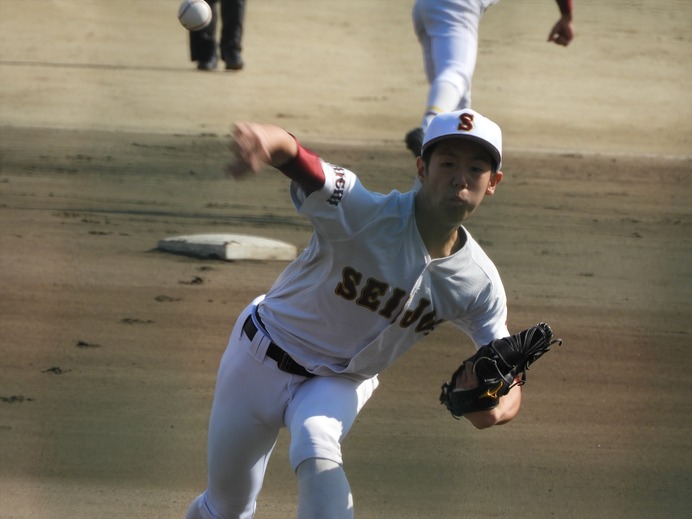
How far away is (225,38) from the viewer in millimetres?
9445

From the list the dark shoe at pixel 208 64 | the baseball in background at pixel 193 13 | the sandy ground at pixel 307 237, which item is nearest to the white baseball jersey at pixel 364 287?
the sandy ground at pixel 307 237

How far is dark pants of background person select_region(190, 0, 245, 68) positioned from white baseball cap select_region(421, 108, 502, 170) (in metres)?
6.00

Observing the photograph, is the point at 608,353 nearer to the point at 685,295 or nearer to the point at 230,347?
the point at 685,295

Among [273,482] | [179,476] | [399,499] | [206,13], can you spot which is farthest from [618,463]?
[206,13]

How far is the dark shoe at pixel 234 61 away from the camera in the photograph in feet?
31.4

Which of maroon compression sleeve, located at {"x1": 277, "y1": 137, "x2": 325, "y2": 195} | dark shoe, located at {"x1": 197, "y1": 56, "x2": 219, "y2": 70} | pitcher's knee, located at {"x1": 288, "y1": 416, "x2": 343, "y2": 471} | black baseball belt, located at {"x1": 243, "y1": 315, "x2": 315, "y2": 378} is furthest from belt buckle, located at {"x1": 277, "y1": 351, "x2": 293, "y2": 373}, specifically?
dark shoe, located at {"x1": 197, "y1": 56, "x2": 219, "y2": 70}

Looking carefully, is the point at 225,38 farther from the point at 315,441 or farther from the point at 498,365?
the point at 315,441

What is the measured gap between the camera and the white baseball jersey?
9.15 ft

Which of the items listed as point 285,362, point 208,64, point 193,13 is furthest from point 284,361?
point 208,64

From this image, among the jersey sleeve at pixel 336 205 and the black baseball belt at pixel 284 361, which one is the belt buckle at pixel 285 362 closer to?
the black baseball belt at pixel 284 361

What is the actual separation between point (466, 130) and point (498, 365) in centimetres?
61

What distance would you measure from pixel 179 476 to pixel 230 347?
1.15 metres

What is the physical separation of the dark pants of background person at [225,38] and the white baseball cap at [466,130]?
6.00 metres

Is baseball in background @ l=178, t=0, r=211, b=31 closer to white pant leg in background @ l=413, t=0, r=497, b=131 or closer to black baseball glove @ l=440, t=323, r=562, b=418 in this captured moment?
white pant leg in background @ l=413, t=0, r=497, b=131
